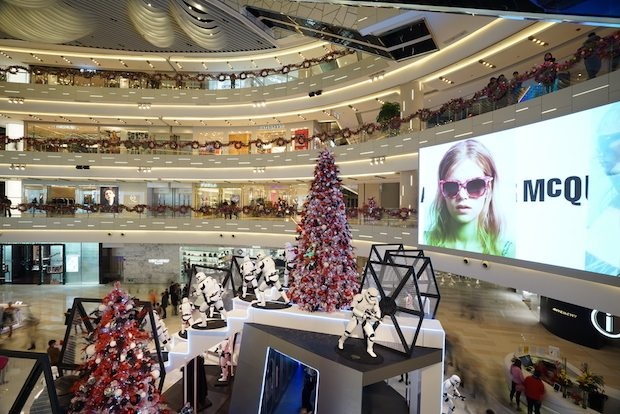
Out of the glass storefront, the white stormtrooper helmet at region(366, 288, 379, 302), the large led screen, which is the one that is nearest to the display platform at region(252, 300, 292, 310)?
the white stormtrooper helmet at region(366, 288, 379, 302)

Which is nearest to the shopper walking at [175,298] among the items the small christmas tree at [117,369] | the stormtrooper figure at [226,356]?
the stormtrooper figure at [226,356]

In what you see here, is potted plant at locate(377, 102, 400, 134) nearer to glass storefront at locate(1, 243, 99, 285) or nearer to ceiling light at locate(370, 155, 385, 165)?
ceiling light at locate(370, 155, 385, 165)

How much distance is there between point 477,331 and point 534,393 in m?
5.77

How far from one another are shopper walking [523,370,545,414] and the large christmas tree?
4825mm

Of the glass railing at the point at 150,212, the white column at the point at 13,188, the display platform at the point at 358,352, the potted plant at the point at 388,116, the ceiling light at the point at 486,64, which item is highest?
the ceiling light at the point at 486,64

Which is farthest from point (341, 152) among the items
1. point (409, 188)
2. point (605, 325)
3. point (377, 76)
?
point (605, 325)

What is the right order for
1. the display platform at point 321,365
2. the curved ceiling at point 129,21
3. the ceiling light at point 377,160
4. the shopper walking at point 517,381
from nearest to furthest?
the display platform at point 321,365 < the shopper walking at point 517,381 < the ceiling light at point 377,160 < the curved ceiling at point 129,21

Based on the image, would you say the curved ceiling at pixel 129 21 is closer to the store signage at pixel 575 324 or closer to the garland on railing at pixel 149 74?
the garland on railing at pixel 149 74

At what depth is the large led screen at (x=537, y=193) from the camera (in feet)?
19.3

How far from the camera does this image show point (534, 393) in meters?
7.68

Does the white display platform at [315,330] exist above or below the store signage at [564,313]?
above

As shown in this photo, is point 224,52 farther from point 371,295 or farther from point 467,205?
point 371,295

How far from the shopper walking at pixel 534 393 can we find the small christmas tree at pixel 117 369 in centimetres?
781

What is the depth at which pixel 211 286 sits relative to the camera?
295 inches
